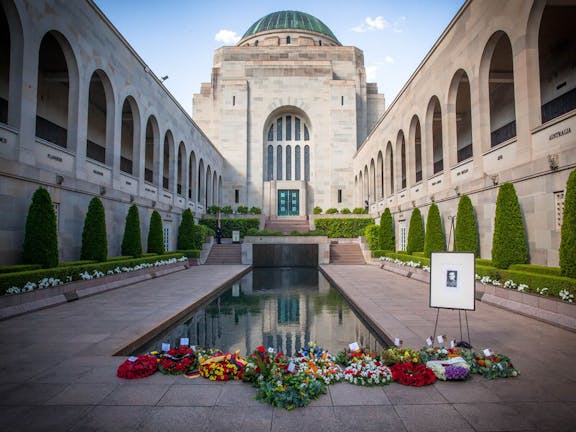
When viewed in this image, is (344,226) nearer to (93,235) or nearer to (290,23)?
(93,235)

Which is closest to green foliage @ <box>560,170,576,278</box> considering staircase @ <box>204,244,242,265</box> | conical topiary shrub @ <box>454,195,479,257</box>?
conical topiary shrub @ <box>454,195,479,257</box>

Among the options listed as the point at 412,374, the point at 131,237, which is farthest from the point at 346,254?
the point at 412,374

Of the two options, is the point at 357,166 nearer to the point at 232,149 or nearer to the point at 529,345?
the point at 232,149

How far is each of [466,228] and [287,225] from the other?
2117 cm

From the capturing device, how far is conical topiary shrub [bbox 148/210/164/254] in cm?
1844

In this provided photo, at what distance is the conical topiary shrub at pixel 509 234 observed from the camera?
10070 mm

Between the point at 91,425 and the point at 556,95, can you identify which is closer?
the point at 91,425

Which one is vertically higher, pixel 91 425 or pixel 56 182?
pixel 56 182

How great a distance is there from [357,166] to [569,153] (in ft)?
91.0

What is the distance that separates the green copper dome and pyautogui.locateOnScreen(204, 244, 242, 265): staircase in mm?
36701

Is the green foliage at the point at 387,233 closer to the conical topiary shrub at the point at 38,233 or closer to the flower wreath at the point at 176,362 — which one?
the conical topiary shrub at the point at 38,233

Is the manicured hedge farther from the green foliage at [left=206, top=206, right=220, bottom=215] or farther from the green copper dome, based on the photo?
the green copper dome

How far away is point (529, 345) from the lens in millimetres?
5898

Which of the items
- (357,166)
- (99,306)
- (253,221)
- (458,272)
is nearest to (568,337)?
(458,272)
